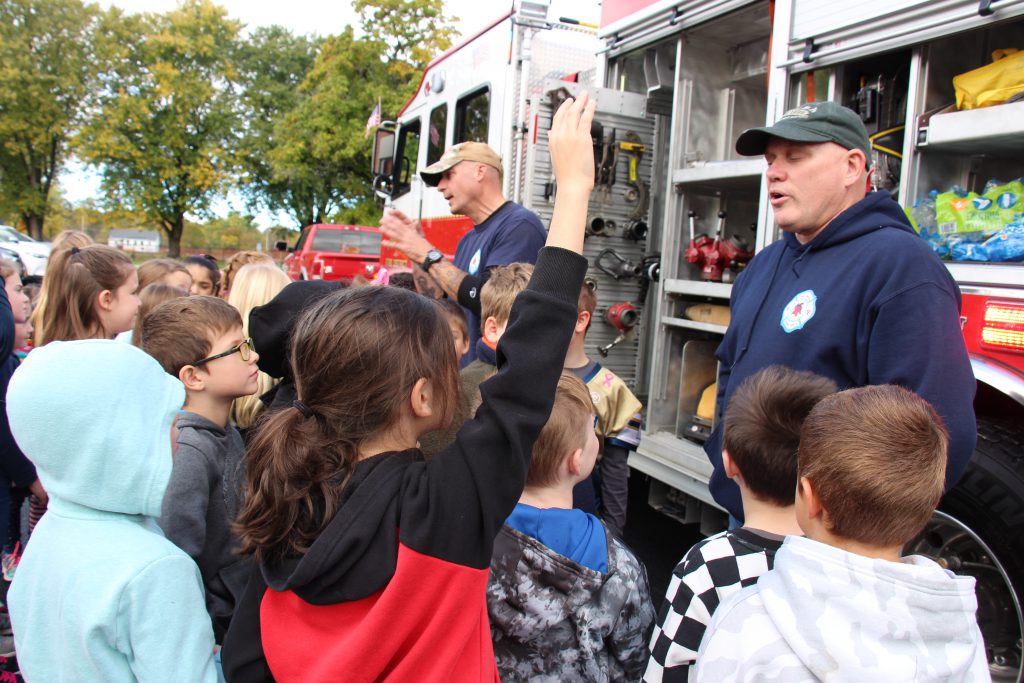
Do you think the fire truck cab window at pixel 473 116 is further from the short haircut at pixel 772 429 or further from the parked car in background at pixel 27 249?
the parked car in background at pixel 27 249

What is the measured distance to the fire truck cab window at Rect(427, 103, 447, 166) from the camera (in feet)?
19.3

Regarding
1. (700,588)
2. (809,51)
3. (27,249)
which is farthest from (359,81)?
(700,588)

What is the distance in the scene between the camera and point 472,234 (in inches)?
149

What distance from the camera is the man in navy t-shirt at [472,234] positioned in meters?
3.36

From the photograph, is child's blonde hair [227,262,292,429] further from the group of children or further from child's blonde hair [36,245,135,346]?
the group of children

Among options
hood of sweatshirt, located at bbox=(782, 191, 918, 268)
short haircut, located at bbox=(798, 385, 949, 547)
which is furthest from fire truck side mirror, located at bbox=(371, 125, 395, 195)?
short haircut, located at bbox=(798, 385, 949, 547)

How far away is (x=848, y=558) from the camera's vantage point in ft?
4.23

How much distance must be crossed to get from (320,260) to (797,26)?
12.2m

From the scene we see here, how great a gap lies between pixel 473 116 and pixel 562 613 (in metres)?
4.32

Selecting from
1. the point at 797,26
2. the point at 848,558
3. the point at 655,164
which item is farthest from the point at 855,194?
the point at 655,164

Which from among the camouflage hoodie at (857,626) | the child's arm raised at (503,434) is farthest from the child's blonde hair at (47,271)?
the camouflage hoodie at (857,626)

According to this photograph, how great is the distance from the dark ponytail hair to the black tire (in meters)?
2.00

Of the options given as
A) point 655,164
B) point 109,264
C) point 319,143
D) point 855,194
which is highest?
point 319,143

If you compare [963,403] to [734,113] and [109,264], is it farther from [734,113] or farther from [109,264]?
[109,264]
